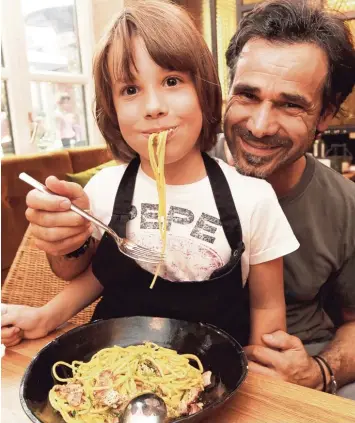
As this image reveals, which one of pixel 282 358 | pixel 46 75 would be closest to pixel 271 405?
pixel 282 358

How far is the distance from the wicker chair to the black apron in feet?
1.32

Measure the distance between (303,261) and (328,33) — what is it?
0.86 m

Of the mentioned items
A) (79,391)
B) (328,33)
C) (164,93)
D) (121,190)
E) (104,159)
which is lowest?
(104,159)

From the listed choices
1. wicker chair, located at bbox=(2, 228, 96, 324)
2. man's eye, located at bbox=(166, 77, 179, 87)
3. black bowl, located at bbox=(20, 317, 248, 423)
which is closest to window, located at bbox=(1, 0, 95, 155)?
wicker chair, located at bbox=(2, 228, 96, 324)

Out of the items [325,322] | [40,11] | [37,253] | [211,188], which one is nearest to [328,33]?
[211,188]

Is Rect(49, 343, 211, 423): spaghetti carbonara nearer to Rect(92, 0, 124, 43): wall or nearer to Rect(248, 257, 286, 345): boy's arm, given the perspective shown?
Rect(248, 257, 286, 345): boy's arm

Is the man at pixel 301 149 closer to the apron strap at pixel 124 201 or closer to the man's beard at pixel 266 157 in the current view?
the man's beard at pixel 266 157

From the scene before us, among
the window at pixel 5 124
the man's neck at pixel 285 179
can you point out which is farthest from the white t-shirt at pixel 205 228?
the window at pixel 5 124

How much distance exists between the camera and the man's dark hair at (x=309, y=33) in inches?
62.2

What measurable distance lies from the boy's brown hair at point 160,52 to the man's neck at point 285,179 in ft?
1.30

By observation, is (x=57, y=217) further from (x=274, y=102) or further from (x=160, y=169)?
(x=274, y=102)

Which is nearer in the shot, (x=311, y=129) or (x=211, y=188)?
(x=211, y=188)

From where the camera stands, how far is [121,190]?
1.33 meters

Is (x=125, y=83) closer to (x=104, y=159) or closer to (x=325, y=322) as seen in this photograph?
(x=325, y=322)
